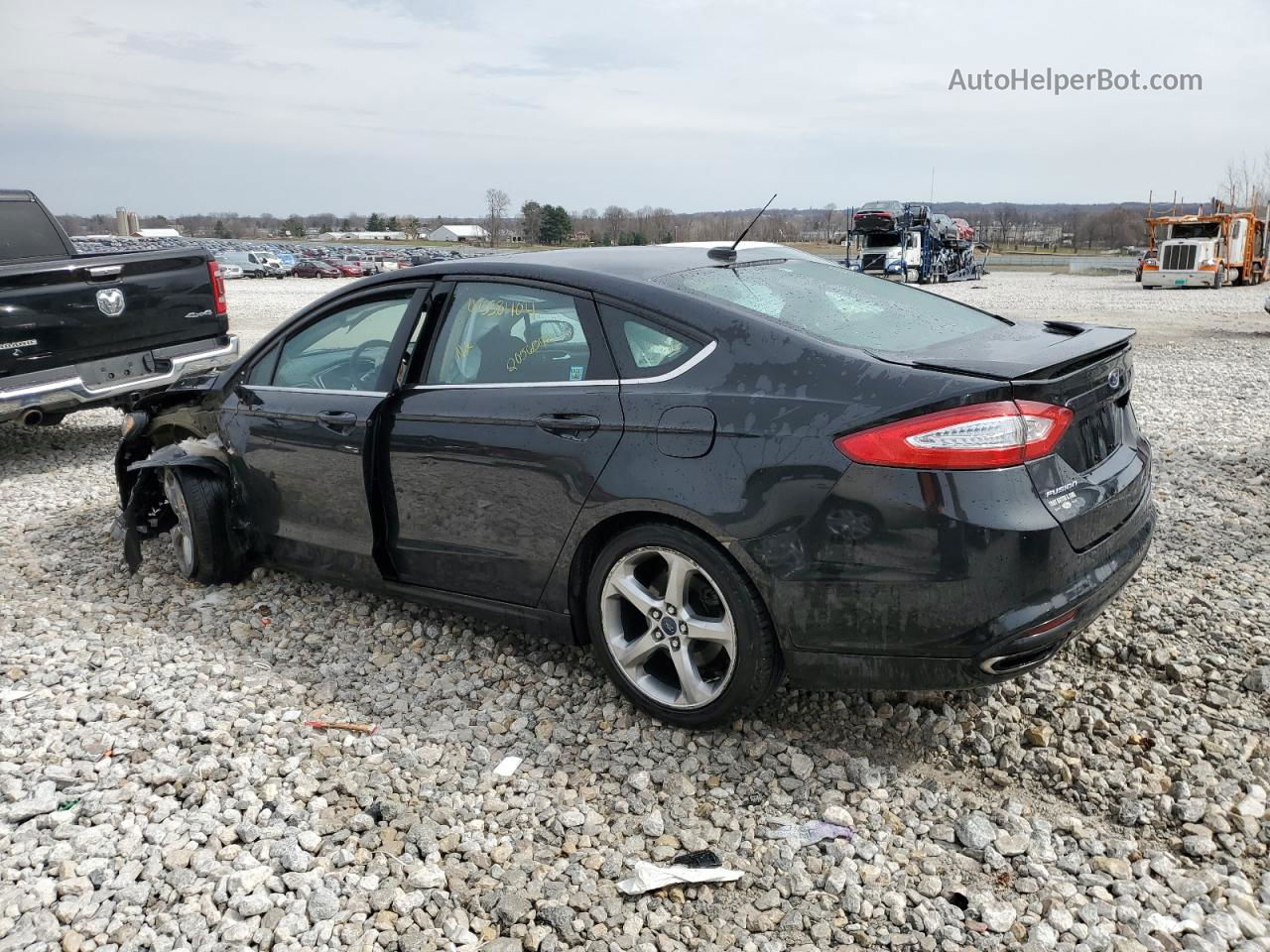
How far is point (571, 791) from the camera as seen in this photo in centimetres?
319

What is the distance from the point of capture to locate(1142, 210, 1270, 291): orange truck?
3481cm

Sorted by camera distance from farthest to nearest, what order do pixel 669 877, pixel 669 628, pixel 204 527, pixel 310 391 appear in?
pixel 204 527, pixel 310 391, pixel 669 628, pixel 669 877

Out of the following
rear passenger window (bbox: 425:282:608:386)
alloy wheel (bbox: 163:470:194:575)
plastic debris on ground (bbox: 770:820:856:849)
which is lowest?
plastic debris on ground (bbox: 770:820:856:849)

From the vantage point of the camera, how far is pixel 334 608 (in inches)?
185

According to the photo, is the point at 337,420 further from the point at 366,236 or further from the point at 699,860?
the point at 366,236

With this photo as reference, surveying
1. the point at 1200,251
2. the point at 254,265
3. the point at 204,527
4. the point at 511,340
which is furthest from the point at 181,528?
the point at 254,265

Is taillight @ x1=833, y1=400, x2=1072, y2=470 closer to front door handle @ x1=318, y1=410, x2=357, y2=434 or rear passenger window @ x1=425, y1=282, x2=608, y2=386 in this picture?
rear passenger window @ x1=425, y1=282, x2=608, y2=386

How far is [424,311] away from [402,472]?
2.16 ft

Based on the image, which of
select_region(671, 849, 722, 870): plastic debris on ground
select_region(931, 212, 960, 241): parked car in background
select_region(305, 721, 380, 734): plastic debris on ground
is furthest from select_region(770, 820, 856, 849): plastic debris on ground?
select_region(931, 212, 960, 241): parked car in background

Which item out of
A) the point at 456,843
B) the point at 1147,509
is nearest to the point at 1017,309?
the point at 1147,509

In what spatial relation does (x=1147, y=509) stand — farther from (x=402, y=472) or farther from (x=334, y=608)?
(x=334, y=608)

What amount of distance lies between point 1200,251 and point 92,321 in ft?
121

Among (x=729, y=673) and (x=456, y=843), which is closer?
(x=456, y=843)

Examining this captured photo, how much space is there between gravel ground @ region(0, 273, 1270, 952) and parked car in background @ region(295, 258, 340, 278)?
52.9 meters
